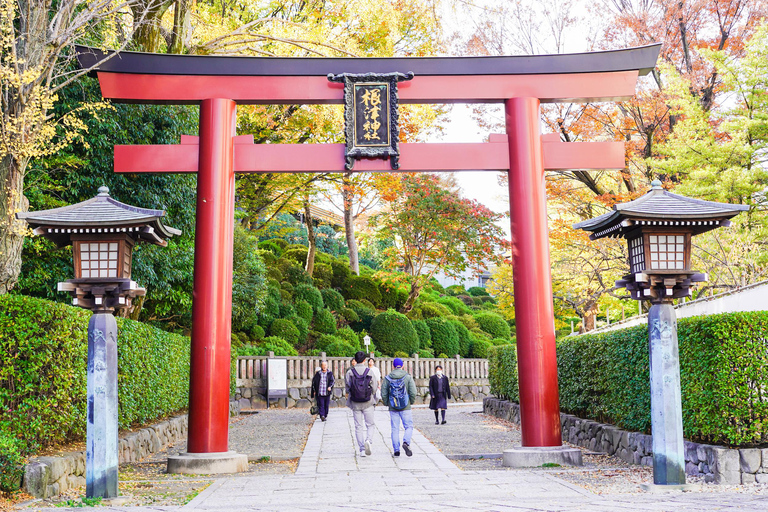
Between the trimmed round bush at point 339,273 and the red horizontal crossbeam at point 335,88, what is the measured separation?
64.8ft

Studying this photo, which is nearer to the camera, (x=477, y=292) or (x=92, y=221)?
(x=92, y=221)

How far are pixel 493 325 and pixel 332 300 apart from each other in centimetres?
799

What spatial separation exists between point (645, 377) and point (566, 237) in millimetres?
10325

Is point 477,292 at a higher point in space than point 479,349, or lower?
higher

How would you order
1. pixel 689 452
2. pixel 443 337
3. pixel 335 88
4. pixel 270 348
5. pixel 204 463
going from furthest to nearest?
pixel 443 337, pixel 270 348, pixel 335 88, pixel 204 463, pixel 689 452

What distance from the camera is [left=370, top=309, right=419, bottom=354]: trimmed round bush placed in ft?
81.0

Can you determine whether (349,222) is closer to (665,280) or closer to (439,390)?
(439,390)

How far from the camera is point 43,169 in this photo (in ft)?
34.1

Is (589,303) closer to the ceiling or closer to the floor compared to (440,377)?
closer to the ceiling

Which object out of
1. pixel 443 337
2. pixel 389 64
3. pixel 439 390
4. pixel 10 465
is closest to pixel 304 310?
pixel 443 337

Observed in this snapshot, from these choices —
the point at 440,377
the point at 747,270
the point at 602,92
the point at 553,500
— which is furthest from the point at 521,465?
the point at 747,270

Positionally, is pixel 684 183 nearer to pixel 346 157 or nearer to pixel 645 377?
pixel 645 377

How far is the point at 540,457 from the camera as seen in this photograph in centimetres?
882

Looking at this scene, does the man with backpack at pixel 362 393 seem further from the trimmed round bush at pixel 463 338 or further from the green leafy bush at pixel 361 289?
the green leafy bush at pixel 361 289
